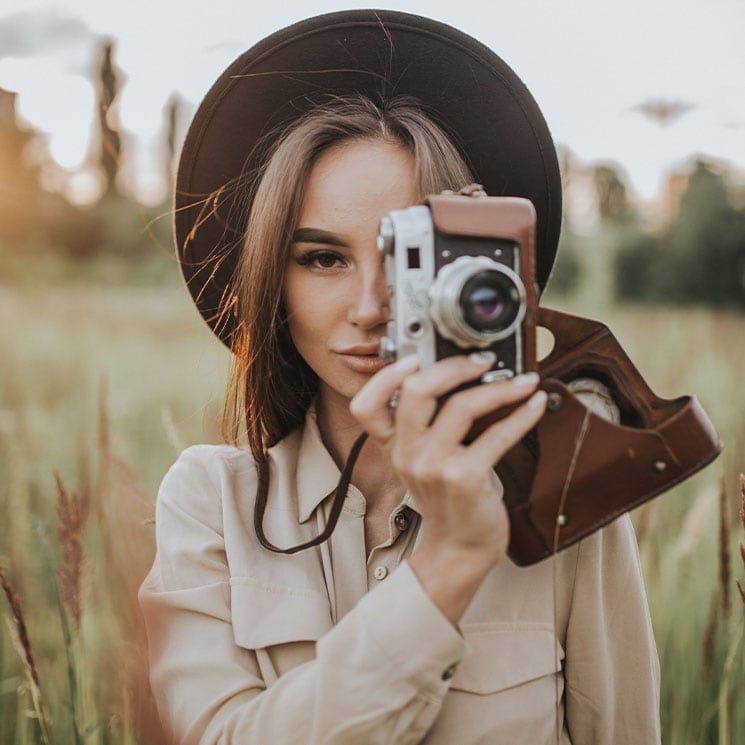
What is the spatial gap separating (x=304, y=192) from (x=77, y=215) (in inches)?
503

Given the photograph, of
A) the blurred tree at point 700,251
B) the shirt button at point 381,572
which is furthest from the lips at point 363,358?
the blurred tree at point 700,251

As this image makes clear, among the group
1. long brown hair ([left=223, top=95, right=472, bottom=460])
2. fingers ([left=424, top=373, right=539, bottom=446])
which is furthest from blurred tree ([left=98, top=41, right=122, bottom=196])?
fingers ([left=424, top=373, right=539, bottom=446])

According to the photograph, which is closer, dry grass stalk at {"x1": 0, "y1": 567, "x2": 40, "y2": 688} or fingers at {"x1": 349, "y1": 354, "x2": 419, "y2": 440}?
fingers at {"x1": 349, "y1": 354, "x2": 419, "y2": 440}

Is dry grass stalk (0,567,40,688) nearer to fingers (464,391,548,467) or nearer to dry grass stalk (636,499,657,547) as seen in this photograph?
fingers (464,391,548,467)

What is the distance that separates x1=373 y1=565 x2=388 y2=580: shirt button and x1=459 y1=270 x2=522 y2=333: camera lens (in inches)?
23.6

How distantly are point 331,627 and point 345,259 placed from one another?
2.19 ft

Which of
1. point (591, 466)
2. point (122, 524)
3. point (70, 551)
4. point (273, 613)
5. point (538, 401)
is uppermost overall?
point (538, 401)

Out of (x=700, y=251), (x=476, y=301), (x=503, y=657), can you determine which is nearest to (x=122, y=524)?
(x=503, y=657)

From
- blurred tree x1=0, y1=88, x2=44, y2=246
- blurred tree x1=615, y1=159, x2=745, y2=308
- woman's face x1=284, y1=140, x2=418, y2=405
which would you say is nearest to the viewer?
woman's face x1=284, y1=140, x2=418, y2=405

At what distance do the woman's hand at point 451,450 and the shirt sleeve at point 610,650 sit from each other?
358 mm

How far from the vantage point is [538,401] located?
1.17 meters

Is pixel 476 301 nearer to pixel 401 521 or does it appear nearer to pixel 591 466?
pixel 591 466

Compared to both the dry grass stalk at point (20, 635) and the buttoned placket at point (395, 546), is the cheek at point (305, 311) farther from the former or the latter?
the dry grass stalk at point (20, 635)

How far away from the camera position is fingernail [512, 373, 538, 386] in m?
A: 1.16
